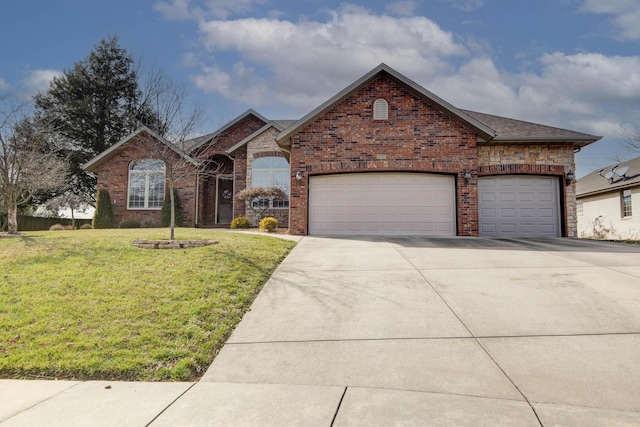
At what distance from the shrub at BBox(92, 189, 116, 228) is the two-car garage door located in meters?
11.1

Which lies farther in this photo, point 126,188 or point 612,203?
point 612,203

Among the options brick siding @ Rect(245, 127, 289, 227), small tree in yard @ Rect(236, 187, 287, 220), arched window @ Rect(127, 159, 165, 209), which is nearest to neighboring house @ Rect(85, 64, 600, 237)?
small tree in yard @ Rect(236, 187, 287, 220)

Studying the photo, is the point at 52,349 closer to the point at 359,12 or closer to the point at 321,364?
the point at 321,364

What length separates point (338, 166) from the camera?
13.1 metres

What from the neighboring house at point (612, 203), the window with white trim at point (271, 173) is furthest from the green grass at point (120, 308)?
the neighboring house at point (612, 203)

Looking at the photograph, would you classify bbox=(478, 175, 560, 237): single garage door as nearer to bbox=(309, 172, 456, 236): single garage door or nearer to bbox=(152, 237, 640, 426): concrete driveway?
bbox=(309, 172, 456, 236): single garage door

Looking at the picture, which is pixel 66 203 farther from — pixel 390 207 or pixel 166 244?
pixel 390 207

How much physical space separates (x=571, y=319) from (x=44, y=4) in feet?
49.7

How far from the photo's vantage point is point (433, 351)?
385 cm

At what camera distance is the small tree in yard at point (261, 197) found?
55.6 ft

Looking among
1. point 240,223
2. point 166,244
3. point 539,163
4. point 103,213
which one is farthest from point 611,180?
point 103,213

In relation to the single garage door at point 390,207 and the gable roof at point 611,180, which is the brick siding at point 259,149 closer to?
the single garage door at point 390,207

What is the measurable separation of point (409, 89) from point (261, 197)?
8302 millimetres

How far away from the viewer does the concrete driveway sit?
2729mm
